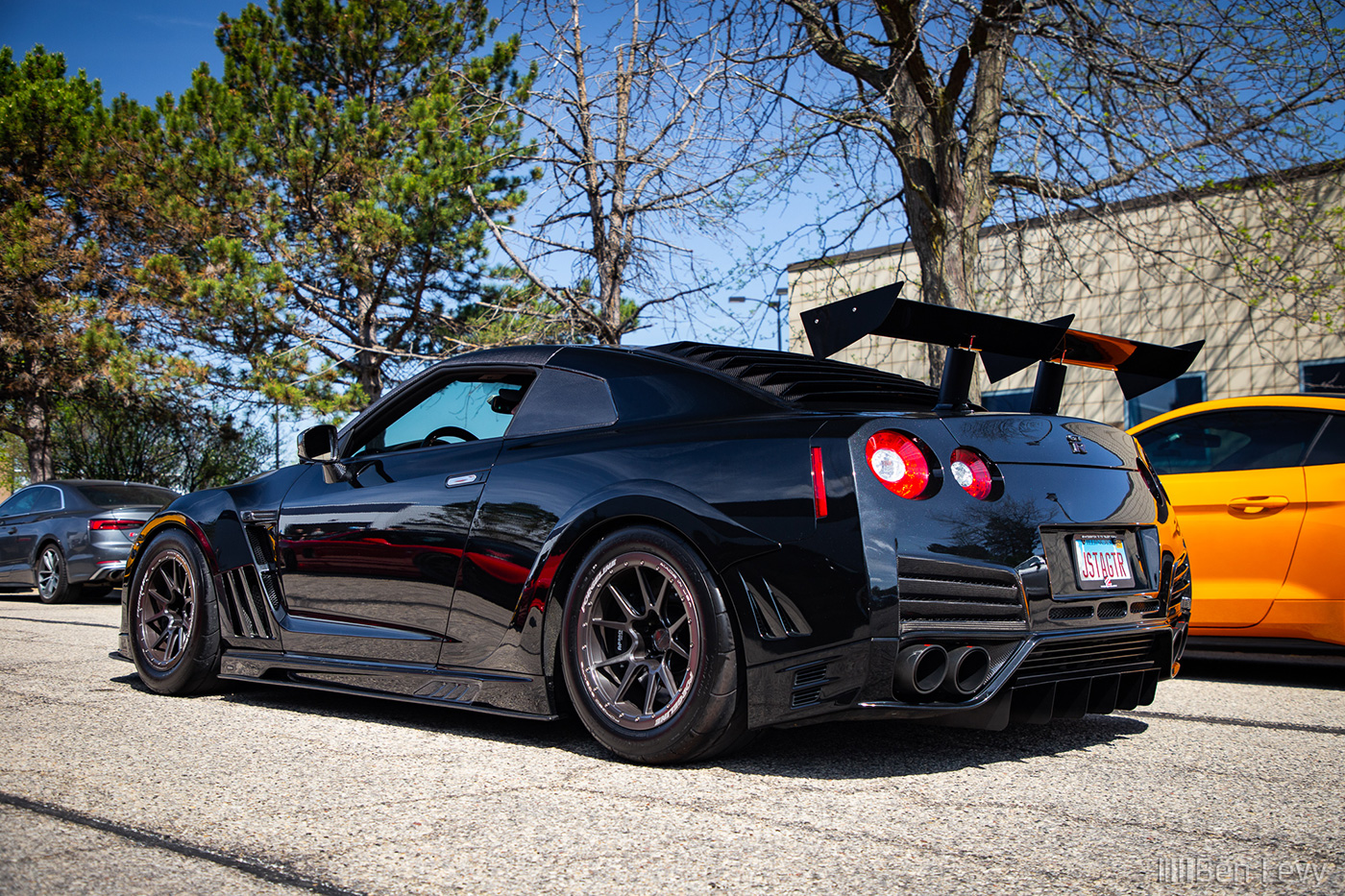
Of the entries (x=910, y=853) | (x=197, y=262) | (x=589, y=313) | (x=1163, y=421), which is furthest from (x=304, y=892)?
(x=197, y=262)

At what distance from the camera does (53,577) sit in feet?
40.2

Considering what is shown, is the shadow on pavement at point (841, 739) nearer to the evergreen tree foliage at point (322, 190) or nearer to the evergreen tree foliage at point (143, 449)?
the evergreen tree foliage at point (322, 190)

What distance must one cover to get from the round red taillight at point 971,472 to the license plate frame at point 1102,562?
0.36 metres

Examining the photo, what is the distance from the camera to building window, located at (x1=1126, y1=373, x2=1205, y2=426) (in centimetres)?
1792

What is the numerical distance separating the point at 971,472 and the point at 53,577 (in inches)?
477

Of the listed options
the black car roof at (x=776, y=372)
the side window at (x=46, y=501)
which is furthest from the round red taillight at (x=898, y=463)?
the side window at (x=46, y=501)

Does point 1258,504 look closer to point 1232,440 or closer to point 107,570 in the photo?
point 1232,440

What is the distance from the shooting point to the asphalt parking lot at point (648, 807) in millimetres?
2256

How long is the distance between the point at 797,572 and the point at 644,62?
34.9 ft

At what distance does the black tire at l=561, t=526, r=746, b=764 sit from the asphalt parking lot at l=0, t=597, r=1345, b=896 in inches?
4.5

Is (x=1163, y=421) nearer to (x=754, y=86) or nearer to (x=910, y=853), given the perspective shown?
(x=910, y=853)

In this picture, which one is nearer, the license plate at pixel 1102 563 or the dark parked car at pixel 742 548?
the dark parked car at pixel 742 548

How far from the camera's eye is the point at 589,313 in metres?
14.6

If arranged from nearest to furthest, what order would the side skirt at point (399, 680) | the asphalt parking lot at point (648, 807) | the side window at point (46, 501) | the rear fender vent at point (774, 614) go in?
1. the asphalt parking lot at point (648, 807)
2. the rear fender vent at point (774, 614)
3. the side skirt at point (399, 680)
4. the side window at point (46, 501)
